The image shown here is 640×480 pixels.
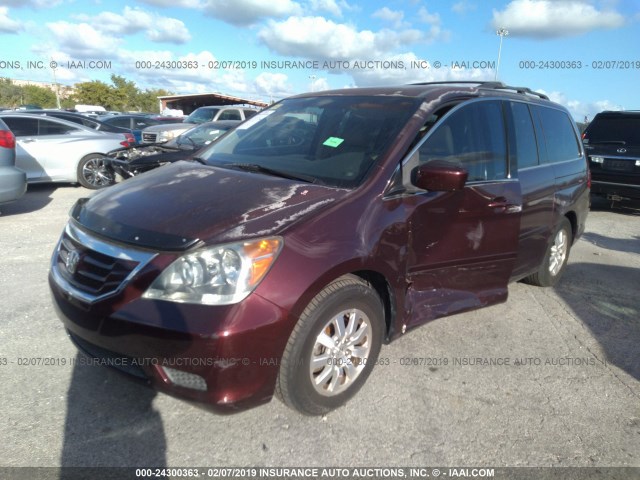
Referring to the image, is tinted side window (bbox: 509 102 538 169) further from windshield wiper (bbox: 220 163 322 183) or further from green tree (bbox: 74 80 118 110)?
green tree (bbox: 74 80 118 110)

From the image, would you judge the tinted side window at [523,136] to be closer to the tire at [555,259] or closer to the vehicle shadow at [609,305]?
the tire at [555,259]

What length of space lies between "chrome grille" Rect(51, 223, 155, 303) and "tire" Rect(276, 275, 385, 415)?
85cm

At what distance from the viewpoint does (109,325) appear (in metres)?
2.29

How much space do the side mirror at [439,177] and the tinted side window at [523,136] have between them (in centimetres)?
130

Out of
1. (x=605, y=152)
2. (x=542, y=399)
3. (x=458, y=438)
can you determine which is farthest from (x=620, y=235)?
(x=458, y=438)

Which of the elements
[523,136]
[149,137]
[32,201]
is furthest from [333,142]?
[149,137]

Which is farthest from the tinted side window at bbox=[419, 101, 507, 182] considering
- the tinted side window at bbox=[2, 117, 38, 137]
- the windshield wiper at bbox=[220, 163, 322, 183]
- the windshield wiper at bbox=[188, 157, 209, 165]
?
the tinted side window at bbox=[2, 117, 38, 137]

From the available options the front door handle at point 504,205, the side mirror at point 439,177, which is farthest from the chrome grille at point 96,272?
the front door handle at point 504,205

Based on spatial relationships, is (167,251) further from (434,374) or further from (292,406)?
(434,374)

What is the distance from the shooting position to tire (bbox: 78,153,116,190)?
9406 mm

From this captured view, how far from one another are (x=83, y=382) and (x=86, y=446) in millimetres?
603

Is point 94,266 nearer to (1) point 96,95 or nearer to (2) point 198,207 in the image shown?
(2) point 198,207

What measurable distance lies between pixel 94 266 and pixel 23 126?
318 inches

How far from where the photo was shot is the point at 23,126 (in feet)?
29.2
